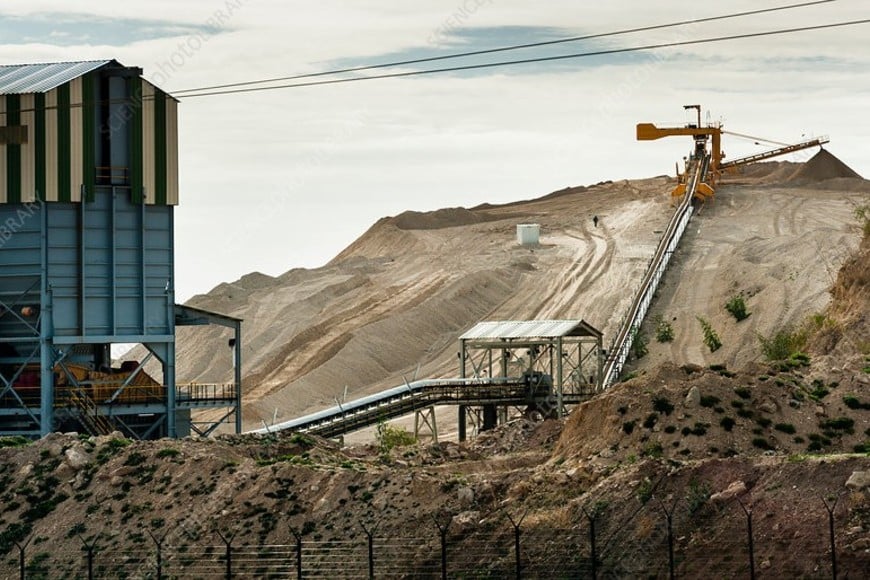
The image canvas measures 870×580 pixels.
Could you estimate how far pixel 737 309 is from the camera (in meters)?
104

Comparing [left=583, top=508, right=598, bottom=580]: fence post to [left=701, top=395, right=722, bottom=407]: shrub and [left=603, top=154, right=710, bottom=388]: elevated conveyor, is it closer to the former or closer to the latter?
[left=701, top=395, right=722, bottom=407]: shrub

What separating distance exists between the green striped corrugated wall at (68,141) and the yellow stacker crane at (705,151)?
206ft

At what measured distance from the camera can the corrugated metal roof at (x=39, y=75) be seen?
72.6 m

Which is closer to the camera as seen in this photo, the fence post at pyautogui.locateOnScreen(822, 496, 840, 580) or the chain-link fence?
the fence post at pyautogui.locateOnScreen(822, 496, 840, 580)

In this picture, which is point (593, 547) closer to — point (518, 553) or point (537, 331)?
point (518, 553)

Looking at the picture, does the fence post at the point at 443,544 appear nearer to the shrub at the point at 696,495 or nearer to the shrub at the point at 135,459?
the shrub at the point at 696,495

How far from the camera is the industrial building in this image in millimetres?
72750

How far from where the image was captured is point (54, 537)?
51562 millimetres

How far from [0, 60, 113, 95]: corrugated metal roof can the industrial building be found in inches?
4.5

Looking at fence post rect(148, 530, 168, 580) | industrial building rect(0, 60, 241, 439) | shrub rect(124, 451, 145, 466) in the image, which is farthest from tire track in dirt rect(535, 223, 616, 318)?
fence post rect(148, 530, 168, 580)

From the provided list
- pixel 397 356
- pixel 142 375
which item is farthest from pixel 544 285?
pixel 142 375

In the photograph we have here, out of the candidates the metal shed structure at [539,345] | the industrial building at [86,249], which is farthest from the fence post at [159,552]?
the metal shed structure at [539,345]

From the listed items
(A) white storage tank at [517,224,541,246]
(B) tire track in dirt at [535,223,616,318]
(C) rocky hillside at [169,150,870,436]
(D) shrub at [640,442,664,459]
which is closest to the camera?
(D) shrub at [640,442,664,459]

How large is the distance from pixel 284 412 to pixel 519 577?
53570mm
